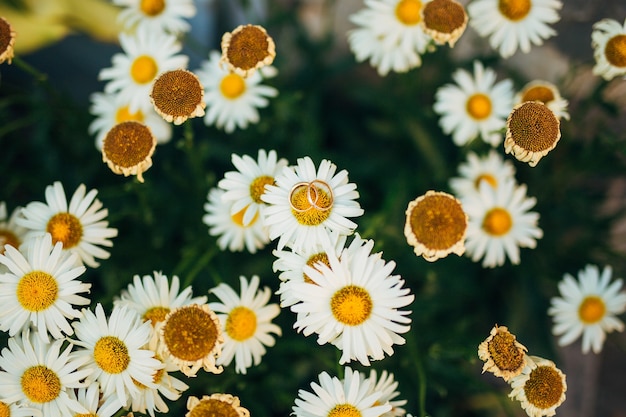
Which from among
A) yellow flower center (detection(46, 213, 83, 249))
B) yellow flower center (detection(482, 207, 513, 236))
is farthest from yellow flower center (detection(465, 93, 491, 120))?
yellow flower center (detection(46, 213, 83, 249))

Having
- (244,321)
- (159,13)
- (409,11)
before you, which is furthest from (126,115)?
(409,11)

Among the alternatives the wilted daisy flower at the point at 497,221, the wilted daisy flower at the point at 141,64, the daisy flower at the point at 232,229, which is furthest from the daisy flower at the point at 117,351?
the wilted daisy flower at the point at 497,221

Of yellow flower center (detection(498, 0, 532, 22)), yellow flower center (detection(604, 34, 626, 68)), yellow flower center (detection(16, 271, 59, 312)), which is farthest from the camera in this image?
yellow flower center (detection(498, 0, 532, 22))

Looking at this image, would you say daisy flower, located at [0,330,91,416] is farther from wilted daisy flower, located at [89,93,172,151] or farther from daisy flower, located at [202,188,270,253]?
wilted daisy flower, located at [89,93,172,151]

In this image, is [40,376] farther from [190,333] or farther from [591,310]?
[591,310]

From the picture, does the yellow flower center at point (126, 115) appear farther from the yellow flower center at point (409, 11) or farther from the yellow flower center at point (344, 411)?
the yellow flower center at point (344, 411)

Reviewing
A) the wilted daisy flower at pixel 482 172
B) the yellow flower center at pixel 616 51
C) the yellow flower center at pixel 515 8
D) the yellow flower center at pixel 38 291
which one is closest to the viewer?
the yellow flower center at pixel 38 291

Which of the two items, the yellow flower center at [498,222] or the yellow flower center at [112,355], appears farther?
the yellow flower center at [498,222]
